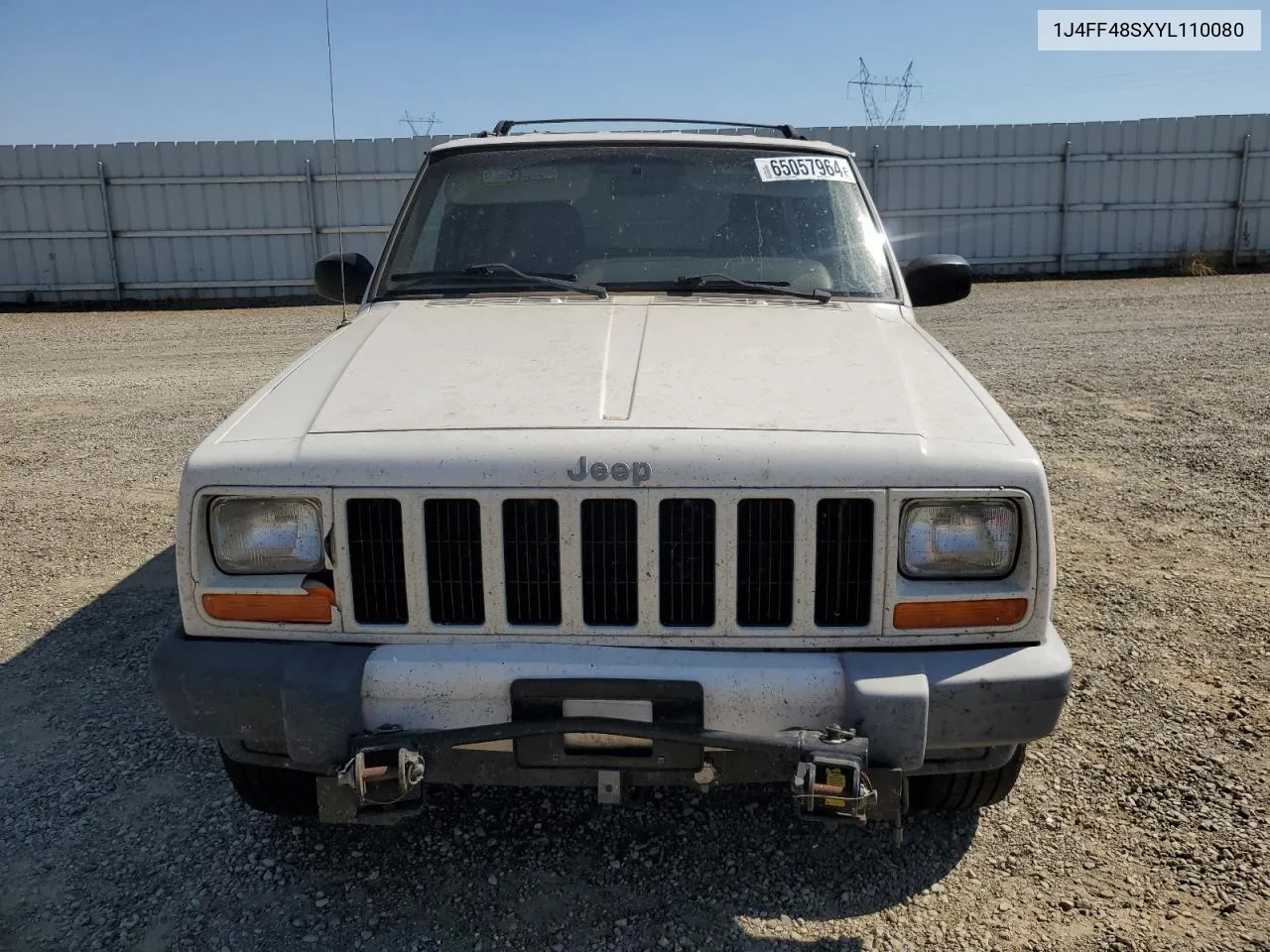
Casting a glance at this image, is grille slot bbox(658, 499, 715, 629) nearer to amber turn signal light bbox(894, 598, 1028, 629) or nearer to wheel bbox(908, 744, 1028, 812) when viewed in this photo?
amber turn signal light bbox(894, 598, 1028, 629)

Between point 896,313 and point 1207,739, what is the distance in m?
1.73

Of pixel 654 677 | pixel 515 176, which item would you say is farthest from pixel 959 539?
pixel 515 176

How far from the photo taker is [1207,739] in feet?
11.3

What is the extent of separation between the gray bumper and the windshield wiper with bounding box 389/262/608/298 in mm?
1577

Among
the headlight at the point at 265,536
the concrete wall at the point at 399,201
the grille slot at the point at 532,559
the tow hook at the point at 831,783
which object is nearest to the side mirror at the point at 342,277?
the headlight at the point at 265,536

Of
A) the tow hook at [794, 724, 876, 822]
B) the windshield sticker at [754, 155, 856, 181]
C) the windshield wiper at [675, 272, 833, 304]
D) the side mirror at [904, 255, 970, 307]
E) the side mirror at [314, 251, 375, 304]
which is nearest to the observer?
the tow hook at [794, 724, 876, 822]

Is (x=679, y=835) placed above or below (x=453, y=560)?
below

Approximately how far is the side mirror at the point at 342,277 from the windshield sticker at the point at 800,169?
5.33 feet

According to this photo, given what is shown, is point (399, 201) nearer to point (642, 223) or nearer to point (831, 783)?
point (642, 223)

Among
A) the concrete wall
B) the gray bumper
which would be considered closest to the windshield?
the gray bumper

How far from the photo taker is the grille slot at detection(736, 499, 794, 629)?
2.44 metres

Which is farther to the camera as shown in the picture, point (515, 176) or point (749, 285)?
point (515, 176)

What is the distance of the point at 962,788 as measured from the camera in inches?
113

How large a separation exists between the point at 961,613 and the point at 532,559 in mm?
1028
